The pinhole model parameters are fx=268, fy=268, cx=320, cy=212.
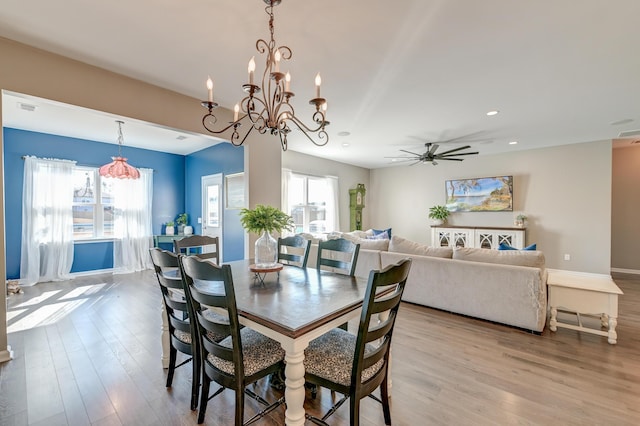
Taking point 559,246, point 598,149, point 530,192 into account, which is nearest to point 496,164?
point 530,192

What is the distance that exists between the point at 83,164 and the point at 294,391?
604 centimetres

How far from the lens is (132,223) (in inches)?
220

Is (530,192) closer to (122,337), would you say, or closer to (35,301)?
(122,337)

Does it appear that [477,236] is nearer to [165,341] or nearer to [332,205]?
[332,205]

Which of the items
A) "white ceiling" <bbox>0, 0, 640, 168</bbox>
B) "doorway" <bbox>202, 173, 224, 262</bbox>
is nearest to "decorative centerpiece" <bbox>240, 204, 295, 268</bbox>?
"white ceiling" <bbox>0, 0, 640, 168</bbox>

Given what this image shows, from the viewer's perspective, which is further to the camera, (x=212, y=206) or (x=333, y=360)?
(x=212, y=206)

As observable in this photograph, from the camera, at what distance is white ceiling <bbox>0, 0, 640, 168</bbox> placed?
182 centimetres

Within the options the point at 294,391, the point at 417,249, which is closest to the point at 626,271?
the point at 417,249

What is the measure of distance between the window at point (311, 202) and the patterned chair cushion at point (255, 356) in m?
4.13

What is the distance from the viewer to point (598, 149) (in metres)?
5.05

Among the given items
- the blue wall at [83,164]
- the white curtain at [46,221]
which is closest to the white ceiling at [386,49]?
the blue wall at [83,164]

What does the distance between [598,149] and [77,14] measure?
301 inches

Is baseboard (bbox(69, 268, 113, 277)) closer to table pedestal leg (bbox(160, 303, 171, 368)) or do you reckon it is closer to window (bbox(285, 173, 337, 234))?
window (bbox(285, 173, 337, 234))

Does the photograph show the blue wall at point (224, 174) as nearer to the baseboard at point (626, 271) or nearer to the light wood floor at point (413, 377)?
the light wood floor at point (413, 377)
